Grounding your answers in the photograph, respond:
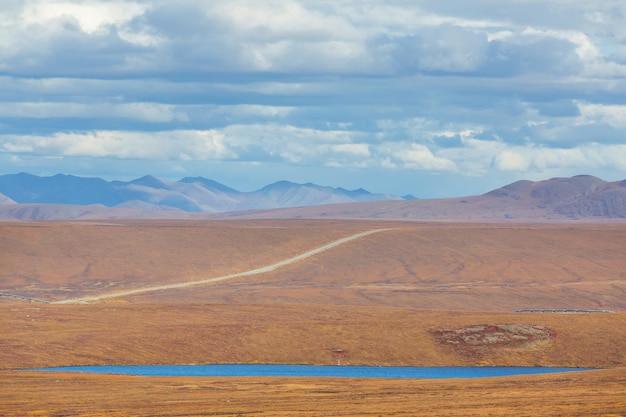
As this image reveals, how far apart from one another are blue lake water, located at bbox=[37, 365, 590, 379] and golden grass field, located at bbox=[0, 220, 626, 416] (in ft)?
5.96

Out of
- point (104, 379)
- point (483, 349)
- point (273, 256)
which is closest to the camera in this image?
point (104, 379)

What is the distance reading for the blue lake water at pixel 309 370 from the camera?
8006 centimetres

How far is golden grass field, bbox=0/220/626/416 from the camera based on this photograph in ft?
187

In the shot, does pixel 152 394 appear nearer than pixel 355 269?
Yes

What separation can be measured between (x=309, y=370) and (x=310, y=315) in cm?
2606

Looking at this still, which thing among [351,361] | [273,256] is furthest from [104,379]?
[273,256]

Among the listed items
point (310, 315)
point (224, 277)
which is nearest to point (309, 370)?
point (310, 315)

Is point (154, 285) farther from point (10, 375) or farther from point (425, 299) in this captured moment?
point (10, 375)

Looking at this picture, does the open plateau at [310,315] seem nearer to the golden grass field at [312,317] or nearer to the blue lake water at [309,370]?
the golden grass field at [312,317]

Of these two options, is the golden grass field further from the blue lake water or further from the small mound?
the blue lake water

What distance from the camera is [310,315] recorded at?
110125 mm

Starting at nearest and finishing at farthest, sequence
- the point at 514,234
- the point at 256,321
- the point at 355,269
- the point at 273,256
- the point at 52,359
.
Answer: the point at 52,359 → the point at 256,321 → the point at 355,269 → the point at 273,256 → the point at 514,234

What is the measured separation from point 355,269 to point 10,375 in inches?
3776

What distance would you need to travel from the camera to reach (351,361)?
8788 centimetres
